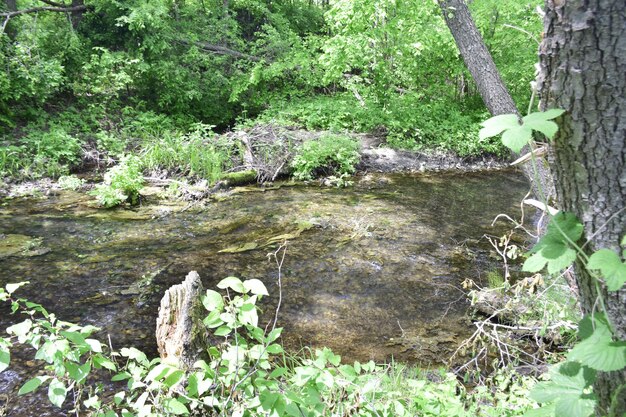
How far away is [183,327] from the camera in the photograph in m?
3.09

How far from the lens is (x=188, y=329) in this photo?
10.0 feet

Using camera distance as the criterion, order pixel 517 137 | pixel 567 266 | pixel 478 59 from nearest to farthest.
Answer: pixel 517 137
pixel 567 266
pixel 478 59

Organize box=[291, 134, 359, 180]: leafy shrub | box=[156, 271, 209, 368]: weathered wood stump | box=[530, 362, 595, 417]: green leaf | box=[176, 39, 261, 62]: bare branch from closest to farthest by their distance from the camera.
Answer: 1. box=[530, 362, 595, 417]: green leaf
2. box=[156, 271, 209, 368]: weathered wood stump
3. box=[291, 134, 359, 180]: leafy shrub
4. box=[176, 39, 261, 62]: bare branch

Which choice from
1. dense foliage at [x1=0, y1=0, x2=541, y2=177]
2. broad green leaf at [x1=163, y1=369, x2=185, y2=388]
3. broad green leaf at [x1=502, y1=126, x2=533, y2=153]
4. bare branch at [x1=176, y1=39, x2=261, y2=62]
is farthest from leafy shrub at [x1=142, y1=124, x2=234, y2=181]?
broad green leaf at [x1=502, y1=126, x2=533, y2=153]

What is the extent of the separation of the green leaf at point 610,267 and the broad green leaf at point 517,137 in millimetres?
325

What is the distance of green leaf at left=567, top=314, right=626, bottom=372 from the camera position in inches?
38.9

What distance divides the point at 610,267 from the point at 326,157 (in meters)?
9.28

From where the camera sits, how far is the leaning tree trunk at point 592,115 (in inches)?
41.4

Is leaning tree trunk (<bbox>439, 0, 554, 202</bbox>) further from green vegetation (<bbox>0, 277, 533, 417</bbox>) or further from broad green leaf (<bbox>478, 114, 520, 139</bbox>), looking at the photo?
broad green leaf (<bbox>478, 114, 520, 139</bbox>)

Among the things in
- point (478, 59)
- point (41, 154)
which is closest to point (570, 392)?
point (478, 59)

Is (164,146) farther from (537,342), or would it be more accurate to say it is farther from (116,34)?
(537,342)

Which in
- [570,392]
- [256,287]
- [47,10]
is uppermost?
[47,10]

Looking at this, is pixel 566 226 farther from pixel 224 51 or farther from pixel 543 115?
pixel 224 51

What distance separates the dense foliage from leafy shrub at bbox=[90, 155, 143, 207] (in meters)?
1.32
